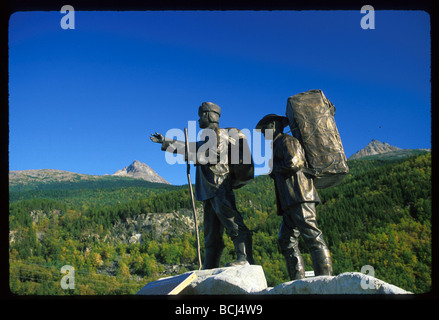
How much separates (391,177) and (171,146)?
3662 cm

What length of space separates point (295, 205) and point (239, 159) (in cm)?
145

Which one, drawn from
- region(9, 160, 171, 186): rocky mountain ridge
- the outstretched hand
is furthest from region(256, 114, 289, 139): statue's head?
region(9, 160, 171, 186): rocky mountain ridge

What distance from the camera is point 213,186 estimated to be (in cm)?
813

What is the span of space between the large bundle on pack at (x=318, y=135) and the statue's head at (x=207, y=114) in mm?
1280

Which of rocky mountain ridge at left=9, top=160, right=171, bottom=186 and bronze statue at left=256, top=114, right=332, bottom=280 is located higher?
rocky mountain ridge at left=9, top=160, right=171, bottom=186

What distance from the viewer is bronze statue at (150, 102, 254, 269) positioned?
26.3ft

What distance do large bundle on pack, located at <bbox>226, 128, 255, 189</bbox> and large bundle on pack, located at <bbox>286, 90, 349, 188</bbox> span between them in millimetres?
888

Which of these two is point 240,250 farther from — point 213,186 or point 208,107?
point 208,107

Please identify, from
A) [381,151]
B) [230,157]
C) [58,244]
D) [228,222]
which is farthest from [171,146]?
A: [381,151]

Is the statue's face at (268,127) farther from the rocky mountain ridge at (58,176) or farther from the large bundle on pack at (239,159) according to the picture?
the rocky mountain ridge at (58,176)

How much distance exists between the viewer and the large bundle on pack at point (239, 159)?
27.2 feet

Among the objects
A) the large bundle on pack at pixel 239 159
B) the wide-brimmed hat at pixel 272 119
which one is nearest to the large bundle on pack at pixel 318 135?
the wide-brimmed hat at pixel 272 119

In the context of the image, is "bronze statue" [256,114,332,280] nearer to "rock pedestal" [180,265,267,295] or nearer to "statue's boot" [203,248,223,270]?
"rock pedestal" [180,265,267,295]

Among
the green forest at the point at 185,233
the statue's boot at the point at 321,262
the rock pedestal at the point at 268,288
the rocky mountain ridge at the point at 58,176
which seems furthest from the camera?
the rocky mountain ridge at the point at 58,176
